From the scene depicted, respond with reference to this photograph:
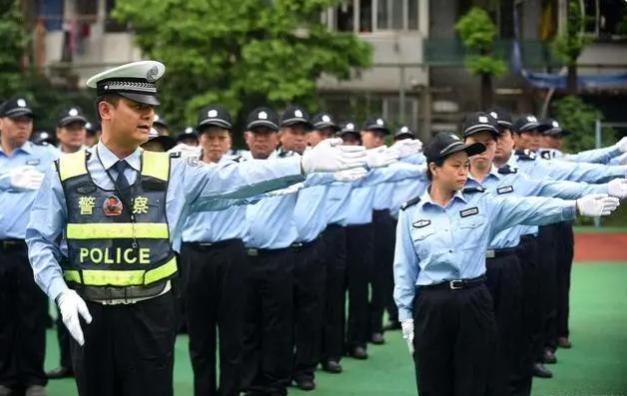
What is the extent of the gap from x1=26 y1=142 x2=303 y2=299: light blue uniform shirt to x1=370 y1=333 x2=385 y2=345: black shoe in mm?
5894

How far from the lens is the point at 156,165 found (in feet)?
15.6

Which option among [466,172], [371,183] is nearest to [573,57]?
[371,183]

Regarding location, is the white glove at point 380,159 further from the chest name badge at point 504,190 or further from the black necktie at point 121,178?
the black necktie at point 121,178

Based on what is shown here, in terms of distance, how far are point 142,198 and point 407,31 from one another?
2168 centimetres

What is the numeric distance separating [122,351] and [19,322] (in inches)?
156

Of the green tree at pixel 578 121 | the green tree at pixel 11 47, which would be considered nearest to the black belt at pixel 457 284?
the green tree at pixel 578 121

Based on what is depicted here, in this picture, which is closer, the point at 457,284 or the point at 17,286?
the point at 457,284

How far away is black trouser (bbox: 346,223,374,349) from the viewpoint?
1015 cm

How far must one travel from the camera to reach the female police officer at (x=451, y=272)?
19.2 ft

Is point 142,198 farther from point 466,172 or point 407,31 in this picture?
point 407,31

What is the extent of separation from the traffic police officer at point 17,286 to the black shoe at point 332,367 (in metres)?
2.46

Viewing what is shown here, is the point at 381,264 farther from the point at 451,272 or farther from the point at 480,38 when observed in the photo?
the point at 480,38

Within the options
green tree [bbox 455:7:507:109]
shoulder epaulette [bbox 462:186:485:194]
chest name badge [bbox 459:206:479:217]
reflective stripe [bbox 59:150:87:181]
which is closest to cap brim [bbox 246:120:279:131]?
shoulder epaulette [bbox 462:186:485:194]

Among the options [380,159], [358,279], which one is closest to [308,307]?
[358,279]
